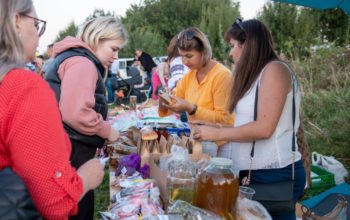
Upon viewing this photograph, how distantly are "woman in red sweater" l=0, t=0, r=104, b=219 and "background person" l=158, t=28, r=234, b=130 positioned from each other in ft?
4.49

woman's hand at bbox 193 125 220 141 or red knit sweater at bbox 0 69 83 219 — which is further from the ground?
red knit sweater at bbox 0 69 83 219

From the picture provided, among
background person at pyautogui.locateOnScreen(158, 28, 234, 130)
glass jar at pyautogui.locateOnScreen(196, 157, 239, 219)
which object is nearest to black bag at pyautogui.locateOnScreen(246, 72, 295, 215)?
glass jar at pyautogui.locateOnScreen(196, 157, 239, 219)

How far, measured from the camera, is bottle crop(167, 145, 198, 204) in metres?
1.31

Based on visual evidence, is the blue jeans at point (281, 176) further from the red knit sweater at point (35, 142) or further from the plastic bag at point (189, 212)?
the red knit sweater at point (35, 142)

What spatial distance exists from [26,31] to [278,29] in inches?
519

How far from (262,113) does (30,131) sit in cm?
113

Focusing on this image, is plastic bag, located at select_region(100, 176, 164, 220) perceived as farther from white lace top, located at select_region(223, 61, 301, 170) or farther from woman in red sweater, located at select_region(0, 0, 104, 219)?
white lace top, located at select_region(223, 61, 301, 170)

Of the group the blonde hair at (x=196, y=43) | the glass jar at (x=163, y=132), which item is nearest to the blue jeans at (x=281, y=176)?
the glass jar at (x=163, y=132)

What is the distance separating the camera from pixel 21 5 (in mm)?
911

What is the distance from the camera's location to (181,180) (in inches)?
52.4

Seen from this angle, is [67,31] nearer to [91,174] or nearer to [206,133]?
[206,133]

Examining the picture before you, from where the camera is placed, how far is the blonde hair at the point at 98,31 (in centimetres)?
→ 194

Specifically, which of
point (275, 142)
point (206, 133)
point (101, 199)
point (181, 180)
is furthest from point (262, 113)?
point (101, 199)

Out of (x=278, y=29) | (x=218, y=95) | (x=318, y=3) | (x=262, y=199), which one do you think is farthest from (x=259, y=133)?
(x=278, y=29)
